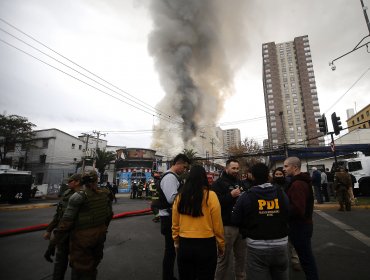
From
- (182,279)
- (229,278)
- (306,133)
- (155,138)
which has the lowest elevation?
(229,278)

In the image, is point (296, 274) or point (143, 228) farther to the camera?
point (143, 228)

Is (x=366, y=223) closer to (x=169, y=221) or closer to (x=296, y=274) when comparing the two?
(x=296, y=274)

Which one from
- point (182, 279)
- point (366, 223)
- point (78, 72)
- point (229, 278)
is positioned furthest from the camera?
point (78, 72)

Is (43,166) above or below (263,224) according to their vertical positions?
above

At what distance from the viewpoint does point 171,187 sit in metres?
3.24

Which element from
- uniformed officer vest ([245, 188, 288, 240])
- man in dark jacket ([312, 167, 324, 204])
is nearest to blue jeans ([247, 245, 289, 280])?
uniformed officer vest ([245, 188, 288, 240])

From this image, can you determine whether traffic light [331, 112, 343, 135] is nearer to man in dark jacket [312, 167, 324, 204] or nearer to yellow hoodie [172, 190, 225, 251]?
man in dark jacket [312, 167, 324, 204]

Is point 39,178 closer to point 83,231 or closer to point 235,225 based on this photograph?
point 83,231

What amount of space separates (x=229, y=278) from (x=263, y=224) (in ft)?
6.43

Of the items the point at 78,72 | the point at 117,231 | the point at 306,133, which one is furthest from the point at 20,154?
the point at 306,133

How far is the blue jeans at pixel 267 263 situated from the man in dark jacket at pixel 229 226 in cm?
86

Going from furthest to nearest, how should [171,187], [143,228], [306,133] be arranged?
1. [306,133]
2. [143,228]
3. [171,187]

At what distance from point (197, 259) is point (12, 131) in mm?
40296

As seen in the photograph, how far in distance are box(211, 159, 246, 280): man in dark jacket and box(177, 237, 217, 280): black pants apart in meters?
1.02
